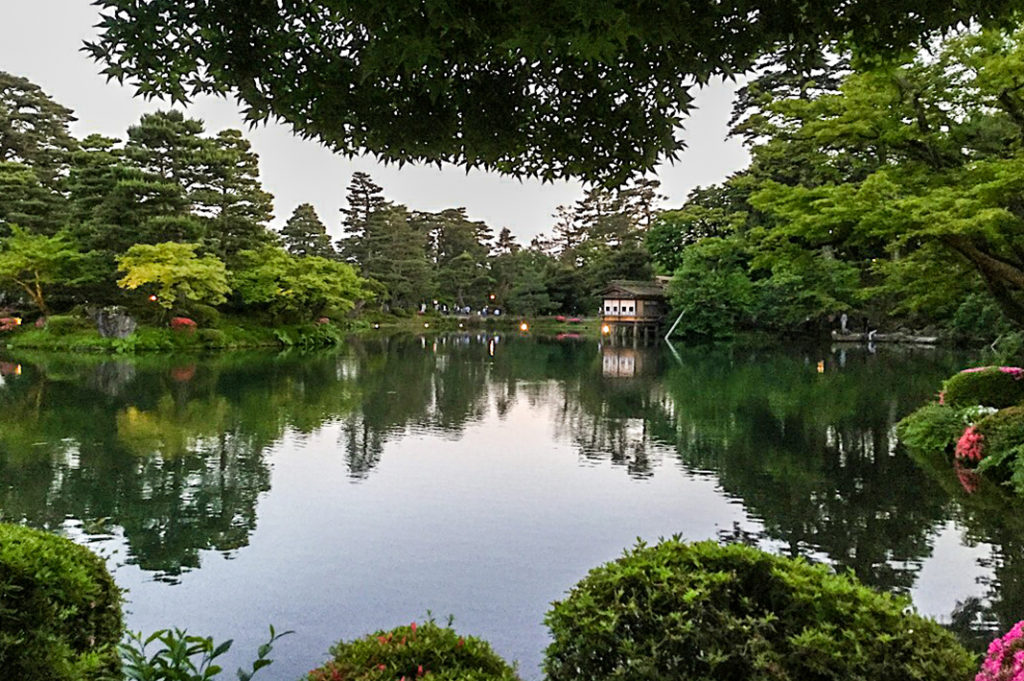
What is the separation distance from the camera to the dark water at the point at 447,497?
534cm

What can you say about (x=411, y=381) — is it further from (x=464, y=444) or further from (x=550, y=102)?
(x=550, y=102)

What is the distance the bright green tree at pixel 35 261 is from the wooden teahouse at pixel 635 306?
28825mm

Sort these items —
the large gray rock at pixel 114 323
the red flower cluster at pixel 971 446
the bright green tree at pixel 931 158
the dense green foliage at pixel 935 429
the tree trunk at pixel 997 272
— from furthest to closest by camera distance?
1. the large gray rock at pixel 114 323
2. the dense green foliage at pixel 935 429
3. the red flower cluster at pixel 971 446
4. the tree trunk at pixel 997 272
5. the bright green tree at pixel 931 158

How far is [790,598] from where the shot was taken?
231 cm

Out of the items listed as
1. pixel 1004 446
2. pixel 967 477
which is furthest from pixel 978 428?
pixel 967 477

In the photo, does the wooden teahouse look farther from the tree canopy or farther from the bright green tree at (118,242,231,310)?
the tree canopy

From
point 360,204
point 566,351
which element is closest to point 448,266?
point 360,204

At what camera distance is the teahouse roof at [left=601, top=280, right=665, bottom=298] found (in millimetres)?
46188

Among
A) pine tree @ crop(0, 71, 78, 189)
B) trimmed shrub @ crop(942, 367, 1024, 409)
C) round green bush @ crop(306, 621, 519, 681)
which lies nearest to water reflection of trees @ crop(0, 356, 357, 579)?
round green bush @ crop(306, 621, 519, 681)

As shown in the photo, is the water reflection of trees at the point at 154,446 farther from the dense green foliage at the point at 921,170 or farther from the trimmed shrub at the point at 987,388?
the trimmed shrub at the point at 987,388

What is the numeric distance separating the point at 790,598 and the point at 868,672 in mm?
277

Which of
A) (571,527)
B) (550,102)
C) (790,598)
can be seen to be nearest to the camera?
(790,598)

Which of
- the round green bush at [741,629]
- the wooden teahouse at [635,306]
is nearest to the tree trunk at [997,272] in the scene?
the round green bush at [741,629]

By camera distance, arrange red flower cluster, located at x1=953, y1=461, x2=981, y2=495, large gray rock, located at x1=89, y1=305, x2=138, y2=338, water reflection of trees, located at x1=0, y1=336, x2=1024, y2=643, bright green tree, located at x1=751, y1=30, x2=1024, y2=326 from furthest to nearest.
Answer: large gray rock, located at x1=89, y1=305, x2=138, y2=338 → red flower cluster, located at x1=953, y1=461, x2=981, y2=495 → bright green tree, located at x1=751, y1=30, x2=1024, y2=326 → water reflection of trees, located at x1=0, y1=336, x2=1024, y2=643
